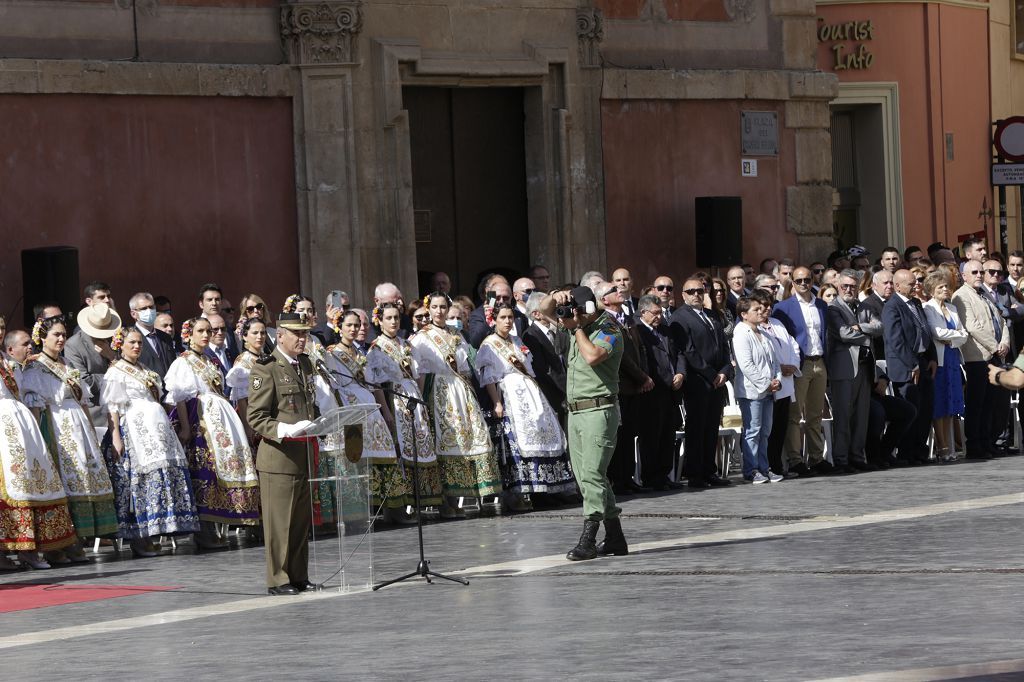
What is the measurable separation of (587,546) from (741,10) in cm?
1140

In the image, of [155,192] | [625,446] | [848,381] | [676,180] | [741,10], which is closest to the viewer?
[625,446]

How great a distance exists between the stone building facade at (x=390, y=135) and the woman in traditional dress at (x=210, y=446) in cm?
364

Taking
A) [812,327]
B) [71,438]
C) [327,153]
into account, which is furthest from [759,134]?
[71,438]

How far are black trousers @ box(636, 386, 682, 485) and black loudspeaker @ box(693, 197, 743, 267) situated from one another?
4878 millimetres

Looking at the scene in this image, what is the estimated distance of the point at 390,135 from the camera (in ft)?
65.4

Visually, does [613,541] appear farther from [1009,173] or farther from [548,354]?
[1009,173]

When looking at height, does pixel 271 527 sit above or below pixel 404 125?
below

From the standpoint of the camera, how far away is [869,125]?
28.4 metres

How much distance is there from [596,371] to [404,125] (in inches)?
296

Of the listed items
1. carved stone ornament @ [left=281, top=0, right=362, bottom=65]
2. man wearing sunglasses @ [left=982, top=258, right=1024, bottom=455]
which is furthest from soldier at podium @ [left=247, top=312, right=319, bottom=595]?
man wearing sunglasses @ [left=982, top=258, right=1024, bottom=455]

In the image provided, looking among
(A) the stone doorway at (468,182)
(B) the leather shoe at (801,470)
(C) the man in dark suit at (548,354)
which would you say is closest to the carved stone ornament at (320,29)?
(A) the stone doorway at (468,182)

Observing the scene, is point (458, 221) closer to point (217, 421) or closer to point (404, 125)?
point (404, 125)

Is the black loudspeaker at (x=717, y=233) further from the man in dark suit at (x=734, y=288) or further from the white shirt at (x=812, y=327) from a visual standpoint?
the white shirt at (x=812, y=327)

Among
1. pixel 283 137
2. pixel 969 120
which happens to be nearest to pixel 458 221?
pixel 283 137
